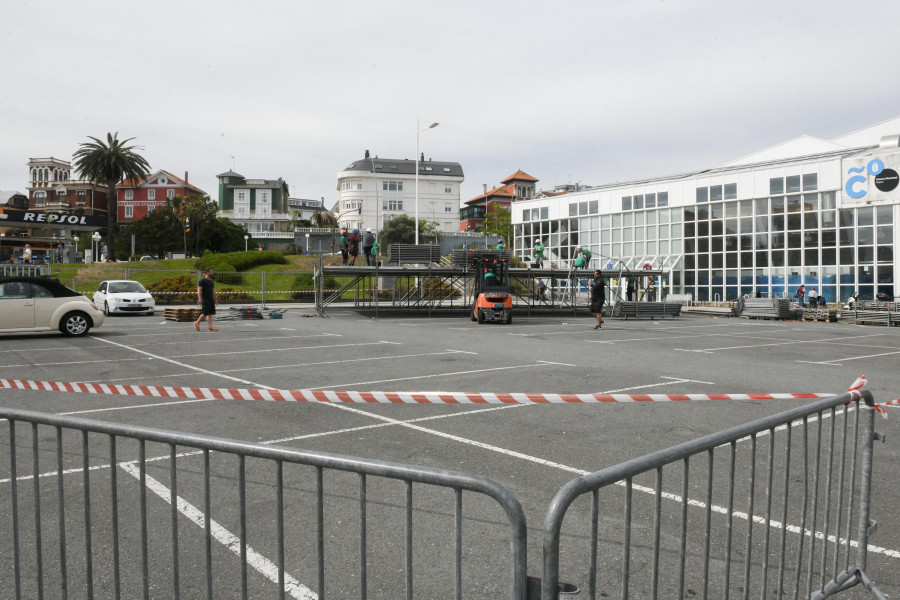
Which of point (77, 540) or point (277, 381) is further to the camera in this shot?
point (277, 381)

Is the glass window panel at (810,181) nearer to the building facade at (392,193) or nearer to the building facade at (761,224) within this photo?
the building facade at (761,224)

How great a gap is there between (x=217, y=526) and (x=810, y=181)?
42.1 m

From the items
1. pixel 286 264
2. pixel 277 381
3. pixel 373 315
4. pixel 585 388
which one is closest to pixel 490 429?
pixel 585 388

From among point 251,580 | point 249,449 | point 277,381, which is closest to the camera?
point 249,449

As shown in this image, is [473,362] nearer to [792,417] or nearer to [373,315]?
[792,417]

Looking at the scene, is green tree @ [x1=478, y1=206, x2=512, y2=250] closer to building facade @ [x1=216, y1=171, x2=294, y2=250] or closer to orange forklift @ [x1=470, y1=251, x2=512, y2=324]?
building facade @ [x1=216, y1=171, x2=294, y2=250]

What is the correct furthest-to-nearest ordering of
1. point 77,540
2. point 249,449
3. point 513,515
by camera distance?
point 77,540, point 249,449, point 513,515

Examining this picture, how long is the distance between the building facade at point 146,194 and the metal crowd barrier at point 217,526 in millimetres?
107661

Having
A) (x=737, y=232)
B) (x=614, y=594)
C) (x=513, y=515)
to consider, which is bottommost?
(x=614, y=594)

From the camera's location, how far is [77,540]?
4.01 meters

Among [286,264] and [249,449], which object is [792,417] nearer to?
[249,449]

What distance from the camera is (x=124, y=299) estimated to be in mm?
29266

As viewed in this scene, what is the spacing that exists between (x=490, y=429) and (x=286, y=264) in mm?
52713

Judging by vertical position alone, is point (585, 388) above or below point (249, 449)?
below
